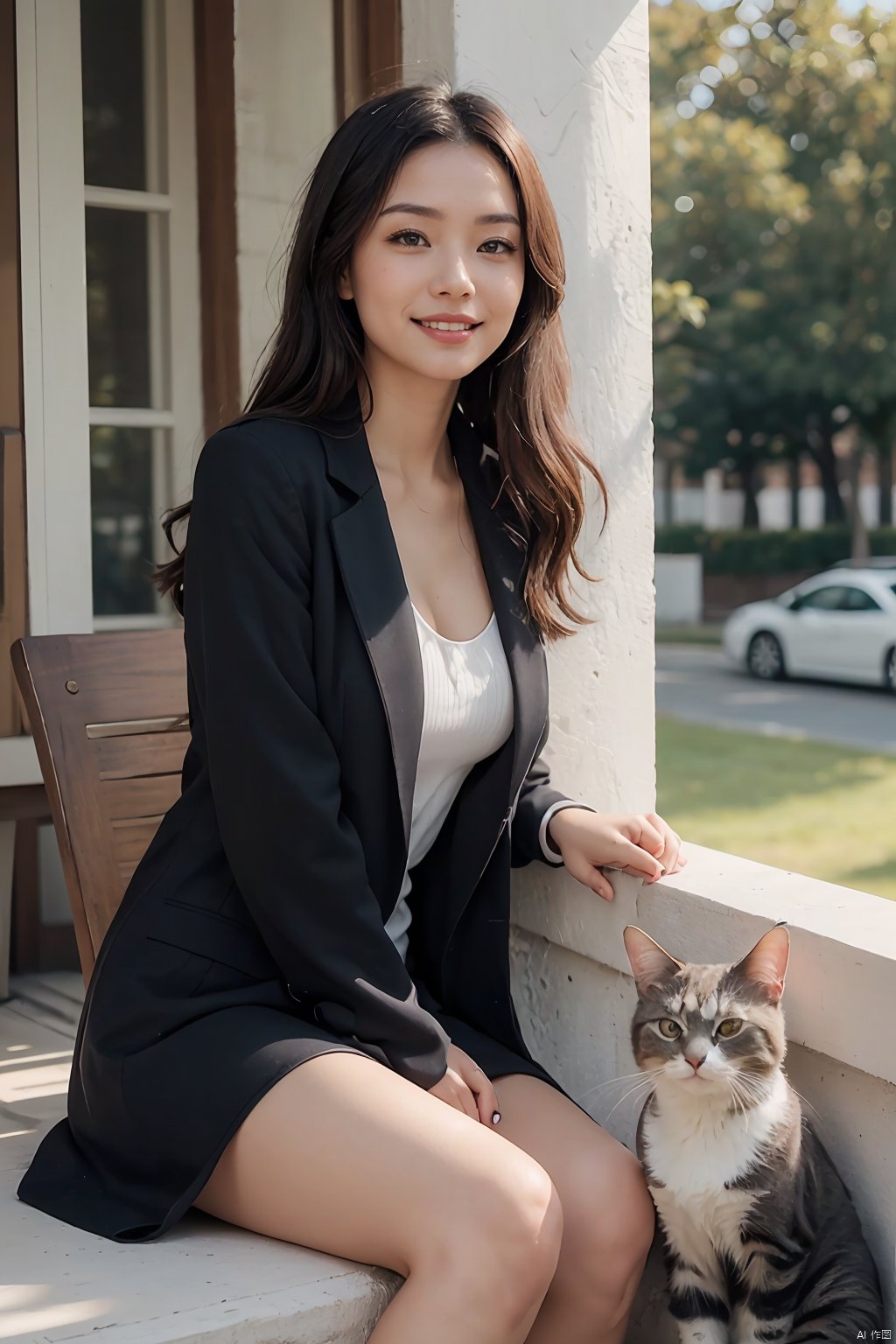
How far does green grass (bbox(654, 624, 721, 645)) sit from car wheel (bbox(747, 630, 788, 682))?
3.79m

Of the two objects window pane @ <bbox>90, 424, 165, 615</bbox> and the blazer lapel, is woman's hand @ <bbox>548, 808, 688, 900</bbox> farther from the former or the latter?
window pane @ <bbox>90, 424, 165, 615</bbox>

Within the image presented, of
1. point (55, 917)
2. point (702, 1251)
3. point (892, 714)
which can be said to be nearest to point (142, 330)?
point (55, 917)

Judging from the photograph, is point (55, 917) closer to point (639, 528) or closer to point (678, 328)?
point (639, 528)

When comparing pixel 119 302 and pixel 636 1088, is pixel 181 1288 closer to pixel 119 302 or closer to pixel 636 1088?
pixel 636 1088

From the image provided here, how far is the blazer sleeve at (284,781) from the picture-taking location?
6.84 ft

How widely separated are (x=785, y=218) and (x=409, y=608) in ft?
65.0

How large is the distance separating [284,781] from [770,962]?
2.41 ft

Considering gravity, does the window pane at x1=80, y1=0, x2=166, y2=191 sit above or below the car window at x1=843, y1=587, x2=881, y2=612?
above

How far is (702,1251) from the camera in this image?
6.93ft

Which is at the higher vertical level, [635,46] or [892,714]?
[635,46]

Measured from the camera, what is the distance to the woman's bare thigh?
6.20 ft

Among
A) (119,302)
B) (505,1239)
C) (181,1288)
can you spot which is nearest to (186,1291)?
(181,1288)

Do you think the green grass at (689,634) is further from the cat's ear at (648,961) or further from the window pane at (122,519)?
the cat's ear at (648,961)

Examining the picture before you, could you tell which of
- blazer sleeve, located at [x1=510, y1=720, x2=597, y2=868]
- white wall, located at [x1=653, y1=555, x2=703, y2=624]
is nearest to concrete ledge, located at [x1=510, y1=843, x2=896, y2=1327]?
blazer sleeve, located at [x1=510, y1=720, x2=597, y2=868]
